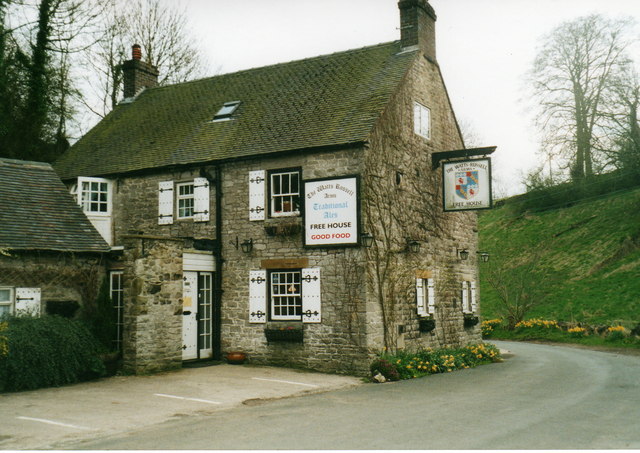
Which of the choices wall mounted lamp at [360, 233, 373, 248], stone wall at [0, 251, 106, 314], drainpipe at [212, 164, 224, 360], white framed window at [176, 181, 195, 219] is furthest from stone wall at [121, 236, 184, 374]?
wall mounted lamp at [360, 233, 373, 248]

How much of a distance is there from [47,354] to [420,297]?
926cm

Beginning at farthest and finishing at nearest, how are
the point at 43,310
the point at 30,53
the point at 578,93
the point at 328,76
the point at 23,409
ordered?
the point at 578,93, the point at 30,53, the point at 328,76, the point at 43,310, the point at 23,409

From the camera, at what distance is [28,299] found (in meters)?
14.7

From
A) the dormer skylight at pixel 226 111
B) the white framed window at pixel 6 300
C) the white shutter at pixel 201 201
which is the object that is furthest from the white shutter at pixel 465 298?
the white framed window at pixel 6 300

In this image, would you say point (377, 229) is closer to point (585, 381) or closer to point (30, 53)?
point (585, 381)

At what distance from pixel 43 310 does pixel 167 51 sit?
784 inches

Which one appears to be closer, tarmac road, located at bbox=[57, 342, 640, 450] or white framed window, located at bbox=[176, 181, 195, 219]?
tarmac road, located at bbox=[57, 342, 640, 450]

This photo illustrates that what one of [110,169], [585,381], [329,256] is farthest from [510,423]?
[110,169]

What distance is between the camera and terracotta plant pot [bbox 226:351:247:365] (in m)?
15.9

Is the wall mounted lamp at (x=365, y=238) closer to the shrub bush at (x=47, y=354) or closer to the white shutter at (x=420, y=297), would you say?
the white shutter at (x=420, y=297)

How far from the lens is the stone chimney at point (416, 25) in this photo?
18.3m

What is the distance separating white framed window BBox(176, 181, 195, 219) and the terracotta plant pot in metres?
4.09

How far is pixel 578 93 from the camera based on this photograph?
3600 centimetres

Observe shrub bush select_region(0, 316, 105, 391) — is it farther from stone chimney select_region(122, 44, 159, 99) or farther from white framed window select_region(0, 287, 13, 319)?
stone chimney select_region(122, 44, 159, 99)
